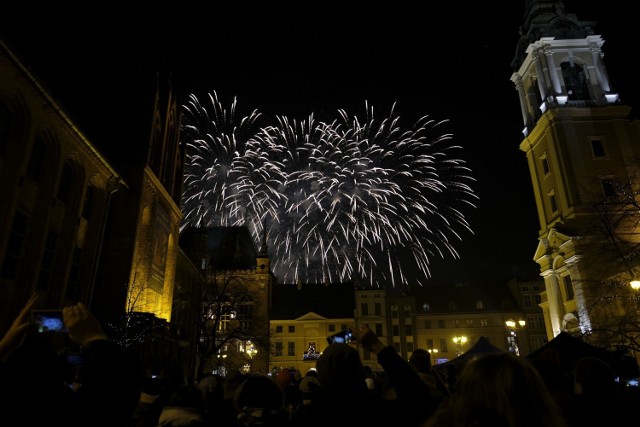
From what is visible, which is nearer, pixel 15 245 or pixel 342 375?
pixel 342 375

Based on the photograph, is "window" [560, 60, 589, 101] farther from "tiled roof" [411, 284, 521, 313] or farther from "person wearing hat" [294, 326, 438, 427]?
"person wearing hat" [294, 326, 438, 427]

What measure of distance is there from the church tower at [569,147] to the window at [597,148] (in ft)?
0.25

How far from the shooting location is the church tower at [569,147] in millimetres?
32562

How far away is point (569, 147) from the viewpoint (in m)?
35.6

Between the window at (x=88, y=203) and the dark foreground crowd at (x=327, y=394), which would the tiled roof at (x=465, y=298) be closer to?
the window at (x=88, y=203)

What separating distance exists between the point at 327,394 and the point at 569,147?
39.3 m

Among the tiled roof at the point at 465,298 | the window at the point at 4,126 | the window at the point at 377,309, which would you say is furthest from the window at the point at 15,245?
the tiled roof at the point at 465,298

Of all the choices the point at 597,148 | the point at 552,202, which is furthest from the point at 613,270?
the point at 597,148

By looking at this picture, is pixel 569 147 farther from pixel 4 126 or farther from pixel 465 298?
pixel 465 298

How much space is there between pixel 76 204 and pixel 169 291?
44.1ft

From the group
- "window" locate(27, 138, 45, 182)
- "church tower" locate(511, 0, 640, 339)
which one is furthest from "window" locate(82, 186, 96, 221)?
"church tower" locate(511, 0, 640, 339)

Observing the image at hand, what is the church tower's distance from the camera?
32.6 m

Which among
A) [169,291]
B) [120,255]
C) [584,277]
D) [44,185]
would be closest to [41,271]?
[44,185]

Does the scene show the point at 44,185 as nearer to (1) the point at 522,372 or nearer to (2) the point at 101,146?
(2) the point at 101,146
